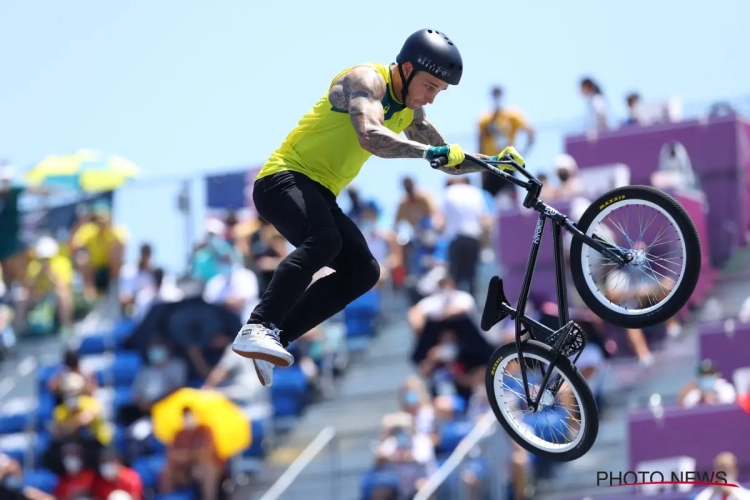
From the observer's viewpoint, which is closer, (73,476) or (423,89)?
(423,89)

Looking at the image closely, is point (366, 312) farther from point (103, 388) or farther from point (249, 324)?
point (249, 324)

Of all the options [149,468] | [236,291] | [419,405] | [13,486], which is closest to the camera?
[419,405]

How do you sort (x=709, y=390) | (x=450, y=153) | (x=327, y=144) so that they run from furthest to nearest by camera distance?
(x=709, y=390) < (x=327, y=144) < (x=450, y=153)

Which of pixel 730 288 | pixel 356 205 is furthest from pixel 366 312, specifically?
pixel 730 288

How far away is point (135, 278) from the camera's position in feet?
63.2

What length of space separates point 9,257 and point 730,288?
351 inches

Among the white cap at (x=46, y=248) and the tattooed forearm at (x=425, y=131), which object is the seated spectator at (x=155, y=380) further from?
the tattooed forearm at (x=425, y=131)

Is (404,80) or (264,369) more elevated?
(404,80)

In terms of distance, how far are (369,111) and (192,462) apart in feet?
25.1

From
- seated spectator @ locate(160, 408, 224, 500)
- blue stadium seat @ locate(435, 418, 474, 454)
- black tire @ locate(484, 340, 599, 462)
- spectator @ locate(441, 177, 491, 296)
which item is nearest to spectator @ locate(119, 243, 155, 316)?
seated spectator @ locate(160, 408, 224, 500)

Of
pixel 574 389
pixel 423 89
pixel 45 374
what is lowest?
pixel 45 374

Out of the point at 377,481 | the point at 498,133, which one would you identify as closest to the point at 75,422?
the point at 377,481

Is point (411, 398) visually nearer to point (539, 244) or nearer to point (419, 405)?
point (419, 405)

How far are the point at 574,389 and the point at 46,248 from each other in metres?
11.7
